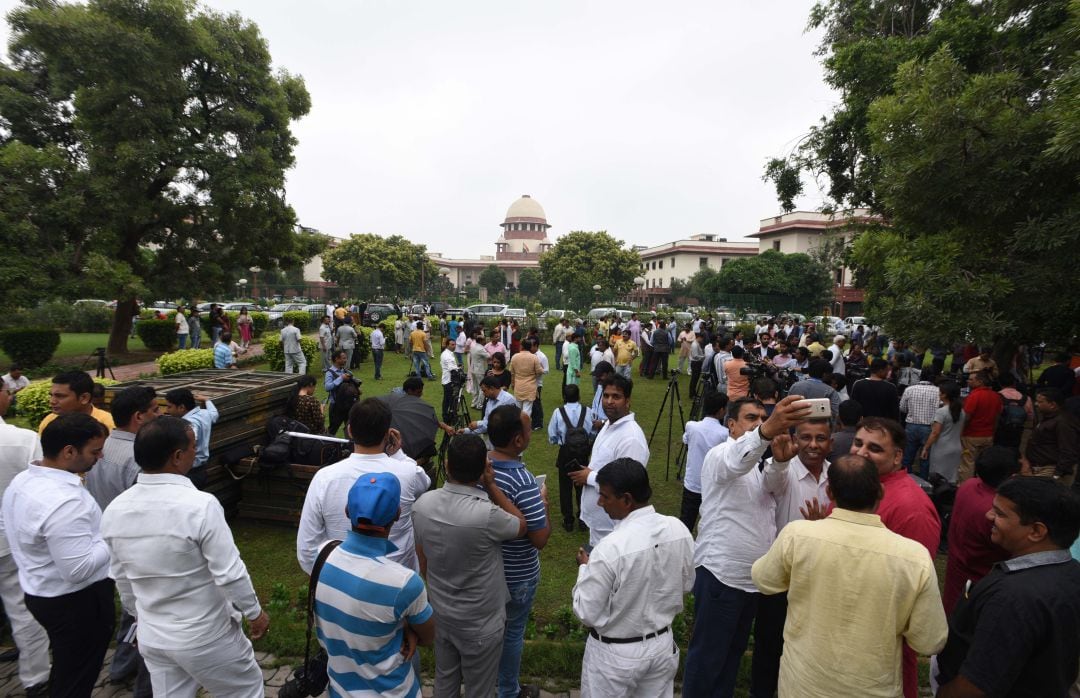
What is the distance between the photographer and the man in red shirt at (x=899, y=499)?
→ 242 cm

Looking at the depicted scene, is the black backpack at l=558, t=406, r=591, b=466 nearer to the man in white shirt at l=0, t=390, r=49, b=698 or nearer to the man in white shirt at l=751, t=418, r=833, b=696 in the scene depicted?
the man in white shirt at l=751, t=418, r=833, b=696

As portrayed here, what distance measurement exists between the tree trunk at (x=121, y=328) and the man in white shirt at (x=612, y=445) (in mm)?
17633

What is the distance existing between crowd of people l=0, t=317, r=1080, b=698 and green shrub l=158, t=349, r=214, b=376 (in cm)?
790

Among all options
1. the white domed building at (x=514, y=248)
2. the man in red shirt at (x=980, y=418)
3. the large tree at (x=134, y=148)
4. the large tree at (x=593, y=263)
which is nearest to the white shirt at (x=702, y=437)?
the man in red shirt at (x=980, y=418)

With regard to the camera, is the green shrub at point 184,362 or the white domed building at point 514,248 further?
the white domed building at point 514,248

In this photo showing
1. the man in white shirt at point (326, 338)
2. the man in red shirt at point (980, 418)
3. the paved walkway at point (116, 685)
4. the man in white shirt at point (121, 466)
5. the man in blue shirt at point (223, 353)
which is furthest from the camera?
the man in white shirt at point (326, 338)

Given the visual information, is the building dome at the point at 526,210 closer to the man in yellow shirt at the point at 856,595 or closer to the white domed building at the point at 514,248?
the white domed building at the point at 514,248

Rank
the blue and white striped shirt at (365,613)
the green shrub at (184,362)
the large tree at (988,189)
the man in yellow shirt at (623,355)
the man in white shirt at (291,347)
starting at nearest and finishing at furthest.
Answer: the blue and white striped shirt at (365,613) < the large tree at (988,189) < the green shrub at (184,362) < the man in yellow shirt at (623,355) < the man in white shirt at (291,347)

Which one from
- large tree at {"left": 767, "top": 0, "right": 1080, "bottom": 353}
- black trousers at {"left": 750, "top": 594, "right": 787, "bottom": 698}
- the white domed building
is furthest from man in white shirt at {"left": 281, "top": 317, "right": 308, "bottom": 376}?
the white domed building

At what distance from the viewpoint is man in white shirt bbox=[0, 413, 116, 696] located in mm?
2611

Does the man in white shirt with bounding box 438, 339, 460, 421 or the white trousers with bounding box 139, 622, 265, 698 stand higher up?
the man in white shirt with bounding box 438, 339, 460, 421

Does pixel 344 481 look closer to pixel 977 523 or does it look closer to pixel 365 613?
pixel 365 613

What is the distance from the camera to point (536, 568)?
2.97m

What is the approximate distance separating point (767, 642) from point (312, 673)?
2.38m
